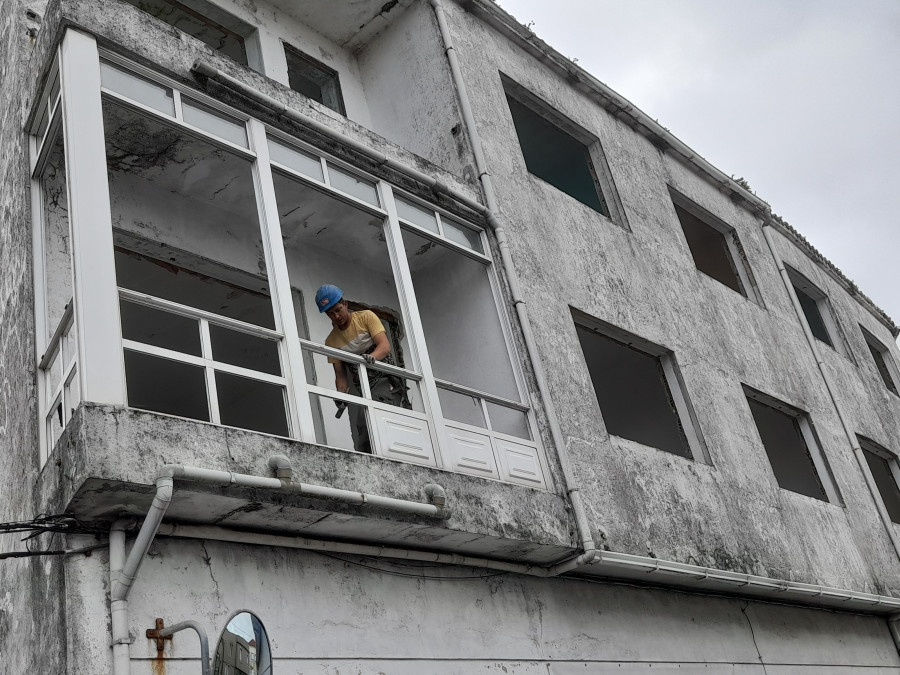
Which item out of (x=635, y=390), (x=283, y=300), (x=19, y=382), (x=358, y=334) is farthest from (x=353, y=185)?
(x=635, y=390)

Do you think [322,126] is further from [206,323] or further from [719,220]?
[719,220]

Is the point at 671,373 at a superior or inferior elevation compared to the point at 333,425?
superior

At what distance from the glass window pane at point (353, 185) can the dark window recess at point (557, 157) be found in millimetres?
4245

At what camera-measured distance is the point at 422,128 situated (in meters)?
11.2

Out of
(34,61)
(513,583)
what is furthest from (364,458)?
(34,61)

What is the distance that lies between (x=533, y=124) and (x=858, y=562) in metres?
7.35

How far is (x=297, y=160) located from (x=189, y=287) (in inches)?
91.3

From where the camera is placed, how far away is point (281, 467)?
620 cm

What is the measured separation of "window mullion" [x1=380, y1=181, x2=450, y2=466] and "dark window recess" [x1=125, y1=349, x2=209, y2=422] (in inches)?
159

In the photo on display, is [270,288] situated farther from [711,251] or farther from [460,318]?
[711,251]

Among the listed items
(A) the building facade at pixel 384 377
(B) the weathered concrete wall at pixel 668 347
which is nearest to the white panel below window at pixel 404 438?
(A) the building facade at pixel 384 377

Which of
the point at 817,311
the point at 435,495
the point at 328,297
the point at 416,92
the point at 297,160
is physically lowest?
the point at 435,495

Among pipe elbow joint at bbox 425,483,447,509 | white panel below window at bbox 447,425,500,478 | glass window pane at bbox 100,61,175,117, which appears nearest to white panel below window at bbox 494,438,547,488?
white panel below window at bbox 447,425,500,478

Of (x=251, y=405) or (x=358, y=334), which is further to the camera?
(x=251, y=405)
